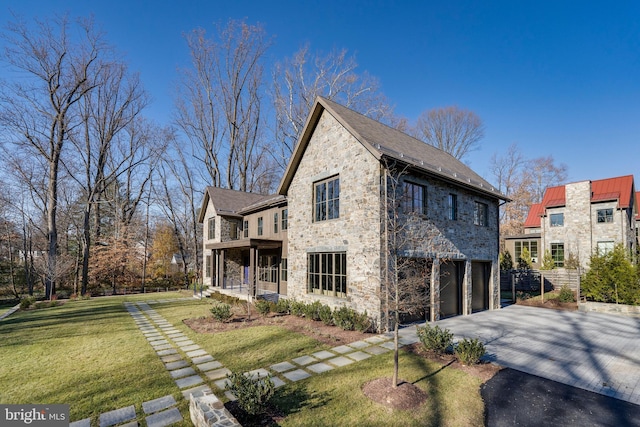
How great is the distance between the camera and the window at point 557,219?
23.4 metres

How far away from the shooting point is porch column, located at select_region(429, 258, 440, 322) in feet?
37.0

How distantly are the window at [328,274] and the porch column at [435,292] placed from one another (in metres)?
3.36

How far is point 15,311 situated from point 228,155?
2122 cm

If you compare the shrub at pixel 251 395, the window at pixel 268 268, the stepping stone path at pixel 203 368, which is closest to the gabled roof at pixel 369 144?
the stepping stone path at pixel 203 368

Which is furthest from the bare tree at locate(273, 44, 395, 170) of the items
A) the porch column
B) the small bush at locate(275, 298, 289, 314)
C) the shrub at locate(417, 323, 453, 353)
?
the shrub at locate(417, 323, 453, 353)

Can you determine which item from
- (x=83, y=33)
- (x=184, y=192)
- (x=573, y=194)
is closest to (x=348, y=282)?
(x=573, y=194)

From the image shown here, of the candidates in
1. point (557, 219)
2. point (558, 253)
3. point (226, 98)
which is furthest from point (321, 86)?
point (558, 253)

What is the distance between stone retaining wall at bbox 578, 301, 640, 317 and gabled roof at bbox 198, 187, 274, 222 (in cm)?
1805

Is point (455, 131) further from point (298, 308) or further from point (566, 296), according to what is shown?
point (298, 308)

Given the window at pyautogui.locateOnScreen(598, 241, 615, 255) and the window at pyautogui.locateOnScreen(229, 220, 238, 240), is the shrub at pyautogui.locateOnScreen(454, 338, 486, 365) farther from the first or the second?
the window at pyautogui.locateOnScreen(598, 241, 615, 255)

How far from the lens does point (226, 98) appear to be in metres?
31.8

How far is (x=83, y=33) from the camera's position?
20594mm

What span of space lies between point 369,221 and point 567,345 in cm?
650

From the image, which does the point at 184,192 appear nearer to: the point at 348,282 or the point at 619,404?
the point at 348,282
